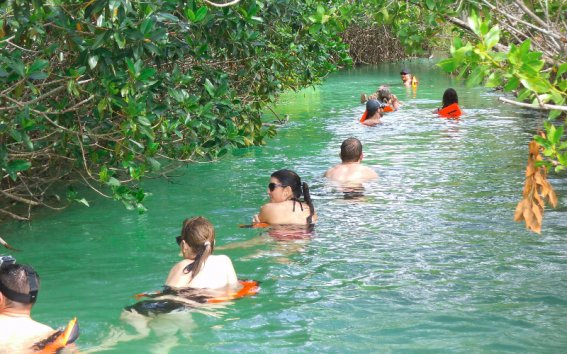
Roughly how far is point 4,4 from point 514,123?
48.0 feet

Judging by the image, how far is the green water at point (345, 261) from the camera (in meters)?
6.50

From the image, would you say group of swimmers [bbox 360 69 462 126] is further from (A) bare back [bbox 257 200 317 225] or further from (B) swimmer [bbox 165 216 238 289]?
(B) swimmer [bbox 165 216 238 289]

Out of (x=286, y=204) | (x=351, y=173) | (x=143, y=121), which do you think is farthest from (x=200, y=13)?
(x=351, y=173)

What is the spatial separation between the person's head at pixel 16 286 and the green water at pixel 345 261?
0.81 meters

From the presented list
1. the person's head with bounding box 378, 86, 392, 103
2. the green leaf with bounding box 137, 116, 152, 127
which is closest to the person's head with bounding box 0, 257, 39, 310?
the green leaf with bounding box 137, 116, 152, 127

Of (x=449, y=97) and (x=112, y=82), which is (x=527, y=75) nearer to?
(x=112, y=82)

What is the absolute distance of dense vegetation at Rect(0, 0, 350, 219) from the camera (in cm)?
675

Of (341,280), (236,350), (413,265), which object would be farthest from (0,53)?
(413,265)

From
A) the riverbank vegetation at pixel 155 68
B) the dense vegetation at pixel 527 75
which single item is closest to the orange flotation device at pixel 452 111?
the riverbank vegetation at pixel 155 68

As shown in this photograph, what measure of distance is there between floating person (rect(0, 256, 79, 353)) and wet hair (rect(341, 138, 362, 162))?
6889 millimetres

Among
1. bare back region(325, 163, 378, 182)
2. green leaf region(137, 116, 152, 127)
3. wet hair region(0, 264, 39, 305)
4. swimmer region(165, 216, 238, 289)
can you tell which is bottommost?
bare back region(325, 163, 378, 182)

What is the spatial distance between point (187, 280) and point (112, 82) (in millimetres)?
1651

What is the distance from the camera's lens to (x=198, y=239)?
6910mm

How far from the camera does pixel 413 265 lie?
8.24 m
